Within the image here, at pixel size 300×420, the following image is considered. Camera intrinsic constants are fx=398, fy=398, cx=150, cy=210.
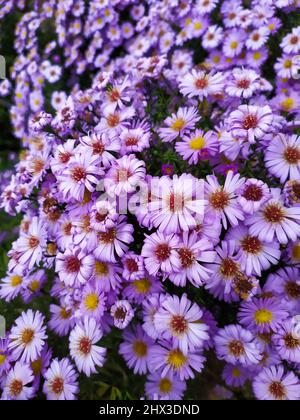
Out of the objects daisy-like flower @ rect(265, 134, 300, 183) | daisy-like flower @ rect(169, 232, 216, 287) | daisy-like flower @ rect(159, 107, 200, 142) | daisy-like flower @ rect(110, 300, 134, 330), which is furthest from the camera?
daisy-like flower @ rect(159, 107, 200, 142)

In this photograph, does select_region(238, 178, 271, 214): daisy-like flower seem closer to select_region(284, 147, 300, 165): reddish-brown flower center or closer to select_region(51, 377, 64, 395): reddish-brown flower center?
select_region(284, 147, 300, 165): reddish-brown flower center

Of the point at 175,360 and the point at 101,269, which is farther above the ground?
the point at 101,269

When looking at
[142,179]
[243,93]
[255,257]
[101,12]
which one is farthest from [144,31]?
[255,257]

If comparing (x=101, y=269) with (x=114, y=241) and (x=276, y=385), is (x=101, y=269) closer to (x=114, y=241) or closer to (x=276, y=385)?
(x=114, y=241)

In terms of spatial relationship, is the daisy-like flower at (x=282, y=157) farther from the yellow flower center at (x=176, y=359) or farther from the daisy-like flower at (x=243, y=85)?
the yellow flower center at (x=176, y=359)

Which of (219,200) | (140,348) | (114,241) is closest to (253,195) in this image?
(219,200)

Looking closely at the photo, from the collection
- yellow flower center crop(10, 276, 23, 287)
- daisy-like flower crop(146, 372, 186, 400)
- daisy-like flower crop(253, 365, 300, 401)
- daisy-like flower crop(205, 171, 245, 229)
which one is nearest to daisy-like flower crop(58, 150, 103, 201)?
daisy-like flower crop(205, 171, 245, 229)

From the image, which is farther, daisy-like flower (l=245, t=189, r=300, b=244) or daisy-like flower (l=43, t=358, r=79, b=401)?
daisy-like flower (l=43, t=358, r=79, b=401)
